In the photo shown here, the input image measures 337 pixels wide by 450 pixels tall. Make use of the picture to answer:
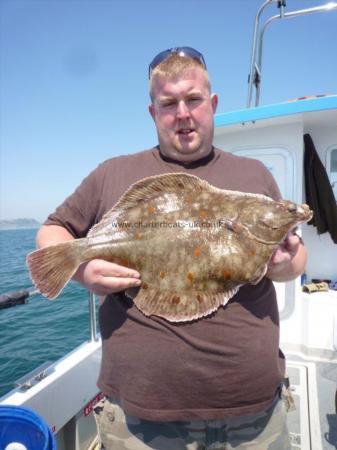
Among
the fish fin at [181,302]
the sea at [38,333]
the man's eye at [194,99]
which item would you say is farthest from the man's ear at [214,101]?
the sea at [38,333]

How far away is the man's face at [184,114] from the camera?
2.12 meters

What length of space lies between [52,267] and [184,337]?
824 millimetres

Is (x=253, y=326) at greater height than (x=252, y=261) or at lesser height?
lesser

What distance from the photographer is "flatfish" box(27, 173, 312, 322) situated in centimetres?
192

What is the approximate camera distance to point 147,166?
2.27 metres

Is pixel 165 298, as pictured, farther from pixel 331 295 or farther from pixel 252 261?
pixel 331 295

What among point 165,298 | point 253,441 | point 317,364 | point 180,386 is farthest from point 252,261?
point 317,364

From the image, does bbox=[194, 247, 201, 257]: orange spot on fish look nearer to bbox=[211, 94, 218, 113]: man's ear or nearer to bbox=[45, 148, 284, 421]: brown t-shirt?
bbox=[45, 148, 284, 421]: brown t-shirt

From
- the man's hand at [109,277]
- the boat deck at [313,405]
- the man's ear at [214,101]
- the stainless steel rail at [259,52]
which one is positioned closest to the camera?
the man's hand at [109,277]

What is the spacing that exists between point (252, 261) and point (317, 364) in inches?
144

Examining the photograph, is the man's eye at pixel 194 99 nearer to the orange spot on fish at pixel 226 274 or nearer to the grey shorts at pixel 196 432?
the orange spot on fish at pixel 226 274

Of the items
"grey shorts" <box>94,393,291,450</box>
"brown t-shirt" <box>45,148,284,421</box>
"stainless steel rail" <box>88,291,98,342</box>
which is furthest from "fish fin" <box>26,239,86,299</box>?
"stainless steel rail" <box>88,291,98,342</box>

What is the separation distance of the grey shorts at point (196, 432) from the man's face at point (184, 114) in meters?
1.57

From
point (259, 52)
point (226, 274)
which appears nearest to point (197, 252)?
point (226, 274)
